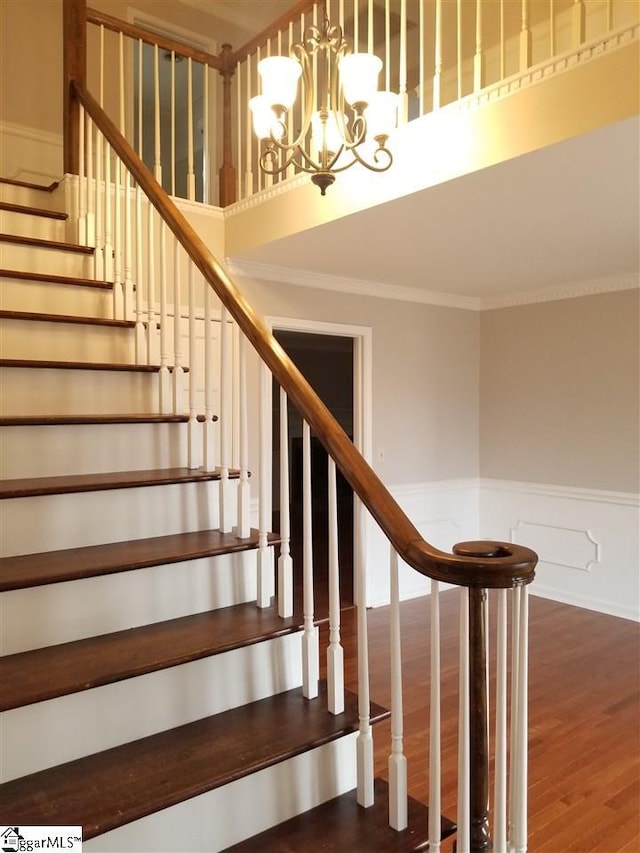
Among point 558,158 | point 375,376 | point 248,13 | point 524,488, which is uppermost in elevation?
point 248,13

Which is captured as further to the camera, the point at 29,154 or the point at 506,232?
the point at 29,154

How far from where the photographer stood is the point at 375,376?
Result: 15.9 feet

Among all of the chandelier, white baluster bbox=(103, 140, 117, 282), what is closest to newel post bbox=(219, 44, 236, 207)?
white baluster bbox=(103, 140, 117, 282)

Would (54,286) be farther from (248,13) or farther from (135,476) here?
(248,13)

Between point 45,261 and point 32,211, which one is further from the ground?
point 32,211

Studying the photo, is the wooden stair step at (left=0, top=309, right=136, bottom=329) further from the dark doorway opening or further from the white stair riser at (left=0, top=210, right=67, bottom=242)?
the dark doorway opening

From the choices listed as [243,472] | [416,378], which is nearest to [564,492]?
[416,378]

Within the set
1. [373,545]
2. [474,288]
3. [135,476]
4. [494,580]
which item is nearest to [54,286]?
[135,476]

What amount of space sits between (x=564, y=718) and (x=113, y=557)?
2395mm

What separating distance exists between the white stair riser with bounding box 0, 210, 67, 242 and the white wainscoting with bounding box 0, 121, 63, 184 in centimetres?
163

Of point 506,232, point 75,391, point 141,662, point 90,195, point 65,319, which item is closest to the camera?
point 141,662

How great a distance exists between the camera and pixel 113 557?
6.31 feet

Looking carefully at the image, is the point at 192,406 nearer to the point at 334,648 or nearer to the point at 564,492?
the point at 334,648

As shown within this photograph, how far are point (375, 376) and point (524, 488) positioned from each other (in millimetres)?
1612
